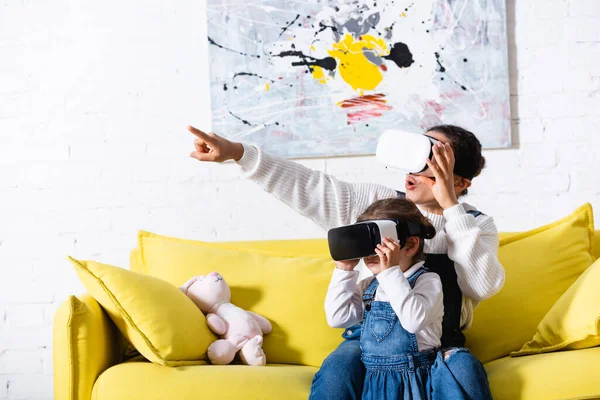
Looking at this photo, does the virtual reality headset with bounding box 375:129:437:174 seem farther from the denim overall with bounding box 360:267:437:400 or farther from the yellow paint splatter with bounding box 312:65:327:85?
the yellow paint splatter with bounding box 312:65:327:85

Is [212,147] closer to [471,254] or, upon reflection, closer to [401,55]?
[471,254]

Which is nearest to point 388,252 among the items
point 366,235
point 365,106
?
point 366,235

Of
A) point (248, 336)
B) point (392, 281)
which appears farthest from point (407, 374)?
point (248, 336)

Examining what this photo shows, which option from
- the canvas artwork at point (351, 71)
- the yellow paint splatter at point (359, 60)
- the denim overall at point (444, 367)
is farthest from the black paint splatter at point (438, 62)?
the denim overall at point (444, 367)

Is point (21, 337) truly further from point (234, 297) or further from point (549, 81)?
point (549, 81)

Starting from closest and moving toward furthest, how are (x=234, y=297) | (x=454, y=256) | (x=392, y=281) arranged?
(x=392, y=281)
(x=454, y=256)
(x=234, y=297)

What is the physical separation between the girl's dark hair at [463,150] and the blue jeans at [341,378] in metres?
0.53

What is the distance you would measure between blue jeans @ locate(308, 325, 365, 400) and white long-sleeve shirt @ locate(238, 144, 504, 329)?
0.84 ft

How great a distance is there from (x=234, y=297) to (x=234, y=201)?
2.46 ft

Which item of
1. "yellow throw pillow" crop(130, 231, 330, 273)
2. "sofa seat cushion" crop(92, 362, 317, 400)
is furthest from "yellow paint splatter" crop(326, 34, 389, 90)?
"sofa seat cushion" crop(92, 362, 317, 400)

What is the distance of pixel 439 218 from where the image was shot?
1.83 metres

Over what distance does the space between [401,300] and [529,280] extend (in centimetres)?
66

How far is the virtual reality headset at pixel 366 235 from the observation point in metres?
→ 1.58

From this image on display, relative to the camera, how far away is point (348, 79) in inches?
106
